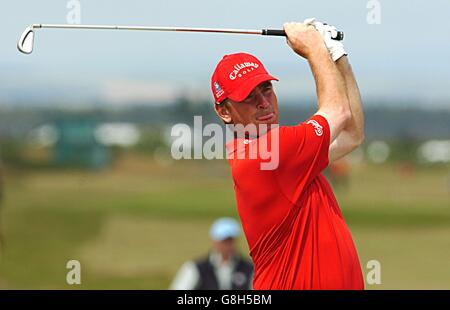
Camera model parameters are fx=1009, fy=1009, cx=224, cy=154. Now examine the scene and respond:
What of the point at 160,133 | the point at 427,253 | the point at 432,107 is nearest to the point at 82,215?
the point at 160,133

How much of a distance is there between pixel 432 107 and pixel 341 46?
4481 centimetres

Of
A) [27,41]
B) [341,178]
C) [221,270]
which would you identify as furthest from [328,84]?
[341,178]

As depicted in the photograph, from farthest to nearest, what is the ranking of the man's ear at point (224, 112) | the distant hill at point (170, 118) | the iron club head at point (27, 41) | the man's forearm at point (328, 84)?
the distant hill at point (170, 118) < the iron club head at point (27, 41) < the man's ear at point (224, 112) < the man's forearm at point (328, 84)

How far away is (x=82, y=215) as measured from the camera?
36.9 meters

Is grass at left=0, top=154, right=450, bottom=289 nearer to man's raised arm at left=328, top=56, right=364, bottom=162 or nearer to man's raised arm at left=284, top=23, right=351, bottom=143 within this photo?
man's raised arm at left=328, top=56, right=364, bottom=162

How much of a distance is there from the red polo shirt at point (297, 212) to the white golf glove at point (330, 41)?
368 mm

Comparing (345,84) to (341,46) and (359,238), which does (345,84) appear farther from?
(359,238)

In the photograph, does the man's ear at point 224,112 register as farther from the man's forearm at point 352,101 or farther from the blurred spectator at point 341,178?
the blurred spectator at point 341,178

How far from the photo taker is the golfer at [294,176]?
16.6 ft

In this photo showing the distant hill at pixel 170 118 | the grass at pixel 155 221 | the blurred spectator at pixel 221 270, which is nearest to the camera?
the blurred spectator at pixel 221 270

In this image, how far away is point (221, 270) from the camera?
377 inches

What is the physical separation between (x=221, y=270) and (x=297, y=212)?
180 inches

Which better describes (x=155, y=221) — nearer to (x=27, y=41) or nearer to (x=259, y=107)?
(x=27, y=41)

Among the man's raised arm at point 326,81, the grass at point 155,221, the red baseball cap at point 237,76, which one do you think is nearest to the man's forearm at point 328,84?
the man's raised arm at point 326,81
